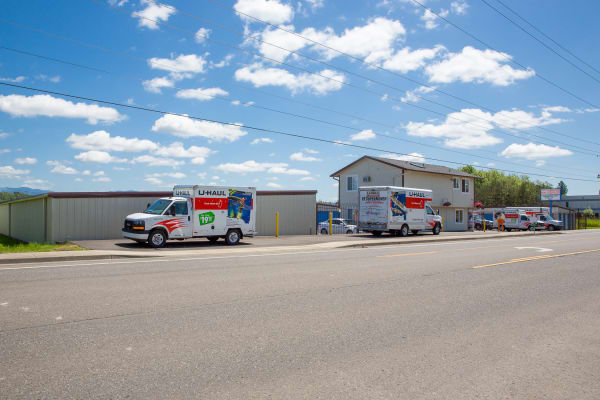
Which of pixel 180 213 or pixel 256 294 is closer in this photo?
pixel 256 294

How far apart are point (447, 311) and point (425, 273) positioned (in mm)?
4117

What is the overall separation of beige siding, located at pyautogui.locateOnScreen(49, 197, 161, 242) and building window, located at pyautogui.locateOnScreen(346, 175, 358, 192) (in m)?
26.1

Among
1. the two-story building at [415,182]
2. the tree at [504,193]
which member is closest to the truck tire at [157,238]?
the two-story building at [415,182]

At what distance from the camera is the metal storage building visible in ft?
71.8

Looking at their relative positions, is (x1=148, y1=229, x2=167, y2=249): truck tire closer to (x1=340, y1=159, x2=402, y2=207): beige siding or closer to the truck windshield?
the truck windshield

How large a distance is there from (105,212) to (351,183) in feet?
92.1

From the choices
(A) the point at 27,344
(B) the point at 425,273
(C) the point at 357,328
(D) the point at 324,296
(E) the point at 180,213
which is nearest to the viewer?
(A) the point at 27,344

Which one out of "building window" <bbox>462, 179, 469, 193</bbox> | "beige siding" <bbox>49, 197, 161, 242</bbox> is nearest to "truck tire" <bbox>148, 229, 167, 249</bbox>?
"beige siding" <bbox>49, 197, 161, 242</bbox>

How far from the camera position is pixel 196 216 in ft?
63.6

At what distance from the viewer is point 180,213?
1892 cm

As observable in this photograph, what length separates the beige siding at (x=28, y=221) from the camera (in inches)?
979

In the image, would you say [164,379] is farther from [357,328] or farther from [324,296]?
[324,296]

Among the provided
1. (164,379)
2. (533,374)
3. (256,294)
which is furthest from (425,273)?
(164,379)

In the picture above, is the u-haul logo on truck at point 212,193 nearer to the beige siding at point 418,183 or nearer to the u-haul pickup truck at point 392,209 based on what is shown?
the u-haul pickup truck at point 392,209
